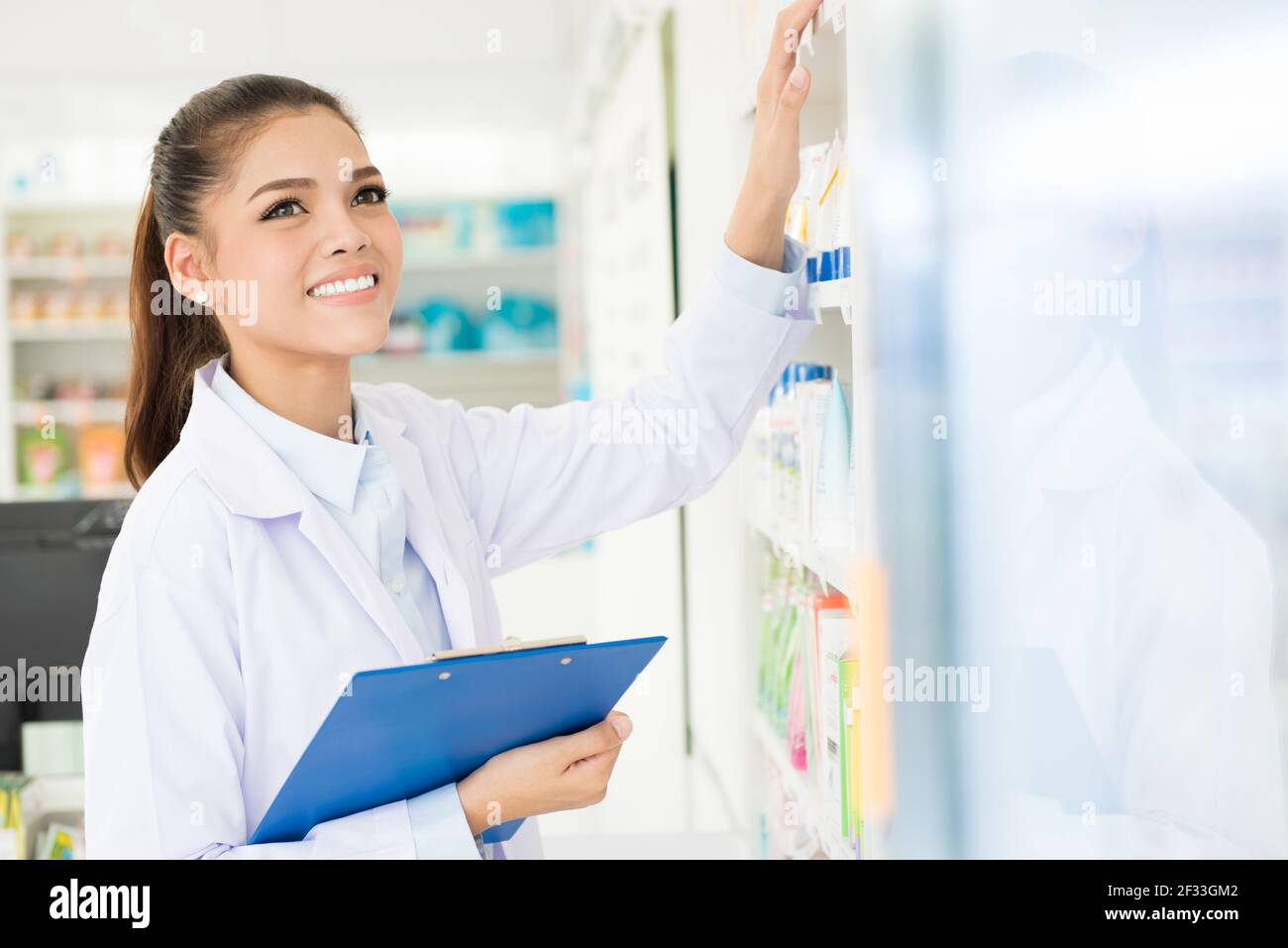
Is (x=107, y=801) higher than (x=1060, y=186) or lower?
lower

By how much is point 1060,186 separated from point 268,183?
918mm

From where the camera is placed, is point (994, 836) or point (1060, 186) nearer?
point (1060, 186)

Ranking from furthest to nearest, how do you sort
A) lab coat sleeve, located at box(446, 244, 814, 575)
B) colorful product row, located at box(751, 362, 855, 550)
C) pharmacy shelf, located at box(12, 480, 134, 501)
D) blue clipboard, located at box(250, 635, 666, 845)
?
pharmacy shelf, located at box(12, 480, 134, 501), lab coat sleeve, located at box(446, 244, 814, 575), colorful product row, located at box(751, 362, 855, 550), blue clipboard, located at box(250, 635, 666, 845)

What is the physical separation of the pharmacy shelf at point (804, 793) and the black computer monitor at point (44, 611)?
125 cm

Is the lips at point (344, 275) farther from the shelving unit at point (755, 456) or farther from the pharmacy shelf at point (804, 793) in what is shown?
the pharmacy shelf at point (804, 793)

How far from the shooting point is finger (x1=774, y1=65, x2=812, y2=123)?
58.7 inches

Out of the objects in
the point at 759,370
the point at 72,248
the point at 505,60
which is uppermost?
the point at 505,60

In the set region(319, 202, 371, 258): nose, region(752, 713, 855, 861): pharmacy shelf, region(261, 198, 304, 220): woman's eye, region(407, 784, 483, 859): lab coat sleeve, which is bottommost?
region(752, 713, 855, 861): pharmacy shelf

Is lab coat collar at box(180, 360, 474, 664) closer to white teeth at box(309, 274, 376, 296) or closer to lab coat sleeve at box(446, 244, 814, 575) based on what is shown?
white teeth at box(309, 274, 376, 296)

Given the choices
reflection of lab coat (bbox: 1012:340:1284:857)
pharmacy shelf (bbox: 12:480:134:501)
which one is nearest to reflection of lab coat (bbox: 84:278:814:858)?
reflection of lab coat (bbox: 1012:340:1284:857)

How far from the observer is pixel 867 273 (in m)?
1.32

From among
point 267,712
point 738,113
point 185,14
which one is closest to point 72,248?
point 185,14
